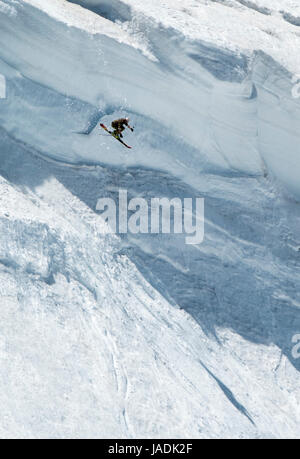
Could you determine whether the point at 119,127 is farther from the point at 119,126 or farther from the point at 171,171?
the point at 171,171

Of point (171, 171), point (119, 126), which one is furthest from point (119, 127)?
point (171, 171)

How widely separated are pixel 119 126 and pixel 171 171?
1.45 m

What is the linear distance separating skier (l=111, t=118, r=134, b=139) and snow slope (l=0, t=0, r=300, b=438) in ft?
1.77

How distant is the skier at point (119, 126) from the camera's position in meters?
11.1

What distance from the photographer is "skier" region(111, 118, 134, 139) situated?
11.1m

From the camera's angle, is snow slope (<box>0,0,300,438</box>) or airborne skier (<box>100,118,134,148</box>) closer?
snow slope (<box>0,0,300,438</box>)

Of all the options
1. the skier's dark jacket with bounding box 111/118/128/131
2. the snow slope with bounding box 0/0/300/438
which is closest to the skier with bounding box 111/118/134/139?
the skier's dark jacket with bounding box 111/118/128/131

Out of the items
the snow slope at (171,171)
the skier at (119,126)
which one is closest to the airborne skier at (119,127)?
the skier at (119,126)

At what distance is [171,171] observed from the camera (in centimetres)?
1217

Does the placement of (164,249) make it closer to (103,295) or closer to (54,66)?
(103,295)

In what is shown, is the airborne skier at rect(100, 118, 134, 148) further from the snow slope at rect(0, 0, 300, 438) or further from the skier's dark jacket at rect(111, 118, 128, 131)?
the snow slope at rect(0, 0, 300, 438)

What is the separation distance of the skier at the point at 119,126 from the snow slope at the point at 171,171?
54cm
